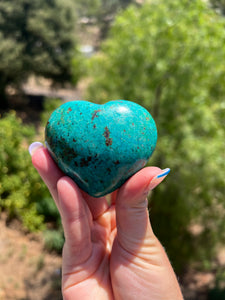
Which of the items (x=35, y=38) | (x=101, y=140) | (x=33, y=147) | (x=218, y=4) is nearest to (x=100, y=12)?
(x=35, y=38)

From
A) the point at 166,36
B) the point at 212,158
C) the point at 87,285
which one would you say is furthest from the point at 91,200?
the point at 166,36

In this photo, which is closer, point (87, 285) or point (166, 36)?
point (87, 285)

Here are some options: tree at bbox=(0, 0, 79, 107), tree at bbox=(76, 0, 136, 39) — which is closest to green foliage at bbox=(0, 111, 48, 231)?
tree at bbox=(0, 0, 79, 107)

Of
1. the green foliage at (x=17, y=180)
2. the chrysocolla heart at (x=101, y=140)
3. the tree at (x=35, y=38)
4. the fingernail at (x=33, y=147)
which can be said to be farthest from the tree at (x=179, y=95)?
the tree at (x=35, y=38)

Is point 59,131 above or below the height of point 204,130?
above

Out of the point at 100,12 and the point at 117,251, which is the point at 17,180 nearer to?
the point at 117,251

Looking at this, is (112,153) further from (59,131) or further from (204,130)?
(204,130)
